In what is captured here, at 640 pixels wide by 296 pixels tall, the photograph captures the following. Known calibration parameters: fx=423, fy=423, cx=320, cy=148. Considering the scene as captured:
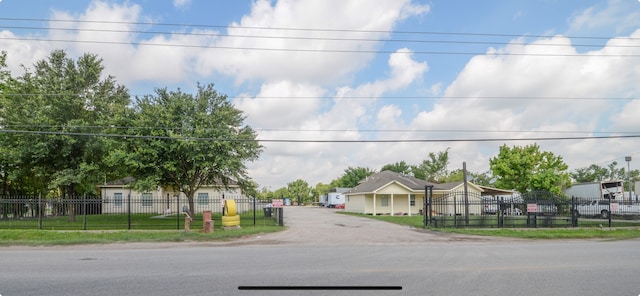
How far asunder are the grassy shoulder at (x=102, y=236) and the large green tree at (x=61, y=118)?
22.7 ft

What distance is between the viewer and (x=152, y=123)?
23.0 meters

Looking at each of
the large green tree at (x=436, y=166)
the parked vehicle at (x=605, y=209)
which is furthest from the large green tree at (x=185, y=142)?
the large green tree at (x=436, y=166)

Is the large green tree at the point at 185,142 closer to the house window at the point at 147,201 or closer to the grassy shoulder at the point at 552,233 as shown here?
the house window at the point at 147,201

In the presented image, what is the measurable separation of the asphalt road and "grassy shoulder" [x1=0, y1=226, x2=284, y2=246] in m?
3.15

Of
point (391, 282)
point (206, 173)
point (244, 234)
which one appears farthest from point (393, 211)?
point (391, 282)

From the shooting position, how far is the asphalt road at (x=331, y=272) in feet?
23.9

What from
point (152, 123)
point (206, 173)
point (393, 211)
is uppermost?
point (152, 123)

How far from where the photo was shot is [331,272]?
28.9 feet

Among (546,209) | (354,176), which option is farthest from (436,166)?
(546,209)

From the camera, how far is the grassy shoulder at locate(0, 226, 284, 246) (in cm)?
1606

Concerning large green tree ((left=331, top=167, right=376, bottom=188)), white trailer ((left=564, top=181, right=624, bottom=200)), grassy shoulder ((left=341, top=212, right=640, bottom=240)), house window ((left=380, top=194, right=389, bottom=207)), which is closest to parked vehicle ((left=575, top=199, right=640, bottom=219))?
grassy shoulder ((left=341, top=212, right=640, bottom=240))

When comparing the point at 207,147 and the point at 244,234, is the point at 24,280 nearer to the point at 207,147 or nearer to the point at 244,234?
the point at 244,234

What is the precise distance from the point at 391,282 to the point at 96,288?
5.24 meters

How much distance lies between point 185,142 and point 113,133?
5.99 metres
